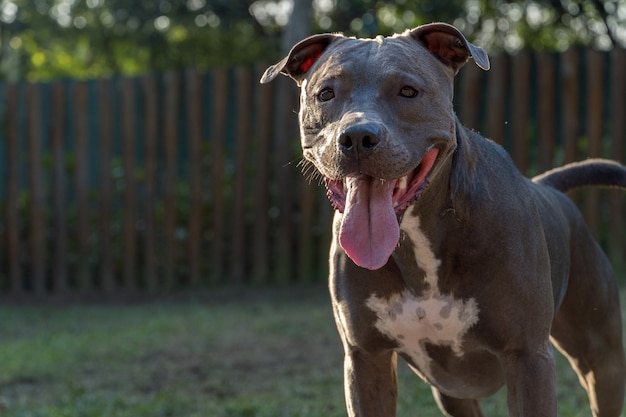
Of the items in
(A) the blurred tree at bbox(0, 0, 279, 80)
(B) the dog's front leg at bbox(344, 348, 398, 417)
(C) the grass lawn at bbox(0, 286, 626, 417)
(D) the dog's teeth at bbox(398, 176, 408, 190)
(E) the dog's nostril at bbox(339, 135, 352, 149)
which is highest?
(A) the blurred tree at bbox(0, 0, 279, 80)

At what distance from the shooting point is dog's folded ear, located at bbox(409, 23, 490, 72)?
4.10 meters

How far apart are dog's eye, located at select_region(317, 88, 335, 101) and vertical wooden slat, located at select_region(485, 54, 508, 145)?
6601 mm

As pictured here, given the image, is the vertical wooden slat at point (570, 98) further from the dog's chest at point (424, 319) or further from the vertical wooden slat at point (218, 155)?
the dog's chest at point (424, 319)

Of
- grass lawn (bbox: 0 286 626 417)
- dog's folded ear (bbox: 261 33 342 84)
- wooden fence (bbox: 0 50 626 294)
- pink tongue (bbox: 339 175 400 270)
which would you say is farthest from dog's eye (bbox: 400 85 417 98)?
wooden fence (bbox: 0 50 626 294)

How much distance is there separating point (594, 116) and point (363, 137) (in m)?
7.10

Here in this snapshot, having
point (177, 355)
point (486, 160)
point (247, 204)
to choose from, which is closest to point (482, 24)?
point (247, 204)

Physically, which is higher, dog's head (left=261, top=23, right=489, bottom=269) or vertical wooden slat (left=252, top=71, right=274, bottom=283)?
dog's head (left=261, top=23, right=489, bottom=269)

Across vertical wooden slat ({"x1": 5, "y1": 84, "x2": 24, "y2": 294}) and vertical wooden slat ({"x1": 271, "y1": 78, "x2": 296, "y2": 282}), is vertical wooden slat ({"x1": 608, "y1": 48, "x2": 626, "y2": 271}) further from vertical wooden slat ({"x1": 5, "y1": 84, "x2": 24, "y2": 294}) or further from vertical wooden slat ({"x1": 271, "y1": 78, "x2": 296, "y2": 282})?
vertical wooden slat ({"x1": 5, "y1": 84, "x2": 24, "y2": 294})

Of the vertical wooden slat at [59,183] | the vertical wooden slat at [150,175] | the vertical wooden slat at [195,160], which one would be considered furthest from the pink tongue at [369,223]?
the vertical wooden slat at [59,183]

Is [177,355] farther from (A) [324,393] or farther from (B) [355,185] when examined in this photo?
(B) [355,185]

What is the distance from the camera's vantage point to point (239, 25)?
1402 centimetres

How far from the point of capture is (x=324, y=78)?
402cm

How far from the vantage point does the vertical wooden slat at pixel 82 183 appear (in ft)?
37.9

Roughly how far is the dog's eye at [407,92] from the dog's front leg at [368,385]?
3.42 feet
